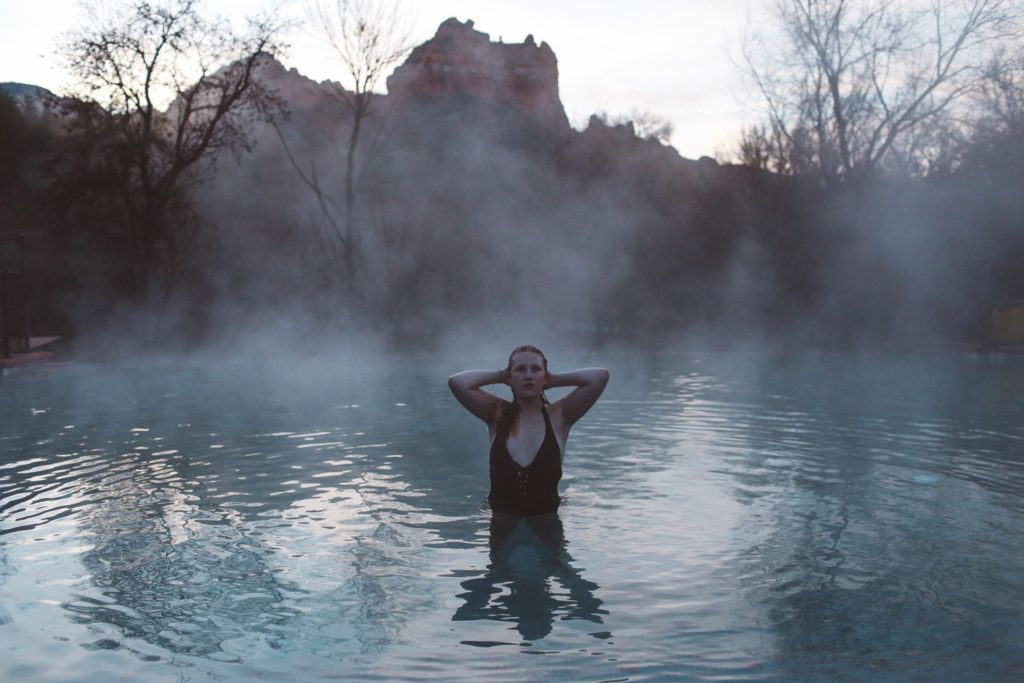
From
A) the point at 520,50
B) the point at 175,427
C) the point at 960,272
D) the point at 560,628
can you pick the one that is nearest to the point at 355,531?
the point at 560,628

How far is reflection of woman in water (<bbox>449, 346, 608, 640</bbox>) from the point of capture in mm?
3881

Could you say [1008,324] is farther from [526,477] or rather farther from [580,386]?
[526,477]

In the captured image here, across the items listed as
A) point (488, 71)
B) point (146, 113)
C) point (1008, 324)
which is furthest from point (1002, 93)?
point (488, 71)

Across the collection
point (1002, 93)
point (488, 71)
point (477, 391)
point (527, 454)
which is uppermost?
point (488, 71)

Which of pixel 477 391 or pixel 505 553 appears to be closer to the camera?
pixel 505 553

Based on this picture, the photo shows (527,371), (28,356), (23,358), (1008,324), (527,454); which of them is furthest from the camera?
(1008,324)

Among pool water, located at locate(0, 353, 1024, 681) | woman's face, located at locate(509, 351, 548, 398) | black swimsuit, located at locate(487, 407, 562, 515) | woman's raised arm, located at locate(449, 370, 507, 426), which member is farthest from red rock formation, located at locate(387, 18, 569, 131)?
woman's face, located at locate(509, 351, 548, 398)

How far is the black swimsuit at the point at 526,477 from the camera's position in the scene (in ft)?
13.4

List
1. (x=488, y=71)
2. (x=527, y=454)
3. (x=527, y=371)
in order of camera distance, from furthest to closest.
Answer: (x=488, y=71) → (x=527, y=454) → (x=527, y=371)

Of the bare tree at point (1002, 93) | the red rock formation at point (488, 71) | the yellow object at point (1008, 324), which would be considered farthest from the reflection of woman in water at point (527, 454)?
the red rock formation at point (488, 71)

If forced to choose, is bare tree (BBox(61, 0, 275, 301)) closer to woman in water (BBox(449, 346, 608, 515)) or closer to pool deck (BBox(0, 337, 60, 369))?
pool deck (BBox(0, 337, 60, 369))

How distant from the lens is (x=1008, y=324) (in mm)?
16344

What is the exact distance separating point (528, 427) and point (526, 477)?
22cm

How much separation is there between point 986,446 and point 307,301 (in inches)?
662
